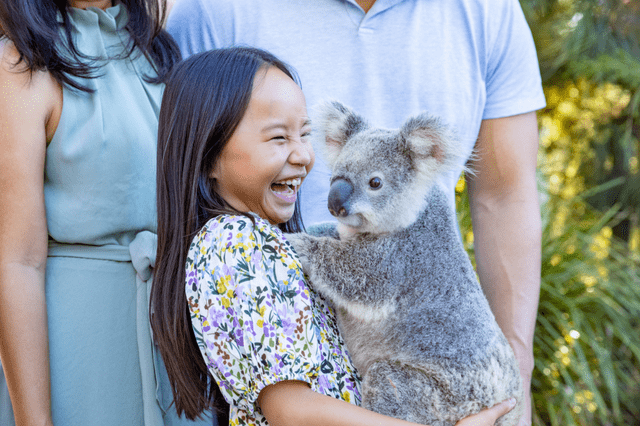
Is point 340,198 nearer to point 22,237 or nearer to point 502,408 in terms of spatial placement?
point 502,408

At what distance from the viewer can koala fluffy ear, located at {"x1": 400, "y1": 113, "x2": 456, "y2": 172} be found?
46.1 inches

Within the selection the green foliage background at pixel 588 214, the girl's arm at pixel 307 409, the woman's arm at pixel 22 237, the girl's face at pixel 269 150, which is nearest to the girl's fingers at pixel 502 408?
the girl's arm at pixel 307 409

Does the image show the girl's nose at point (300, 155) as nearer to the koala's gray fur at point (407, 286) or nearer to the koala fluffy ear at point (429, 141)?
the koala's gray fur at point (407, 286)

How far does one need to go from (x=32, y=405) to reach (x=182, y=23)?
3.72 ft

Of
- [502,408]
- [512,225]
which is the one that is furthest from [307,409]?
[512,225]

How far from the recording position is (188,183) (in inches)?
46.8

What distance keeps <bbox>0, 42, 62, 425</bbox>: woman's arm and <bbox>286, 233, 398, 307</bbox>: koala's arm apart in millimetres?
633

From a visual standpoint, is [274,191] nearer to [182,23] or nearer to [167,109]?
[167,109]

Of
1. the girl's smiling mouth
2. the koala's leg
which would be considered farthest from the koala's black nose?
the koala's leg

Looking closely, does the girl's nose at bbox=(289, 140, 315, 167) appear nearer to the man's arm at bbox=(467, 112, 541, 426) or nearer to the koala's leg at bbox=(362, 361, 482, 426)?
the koala's leg at bbox=(362, 361, 482, 426)

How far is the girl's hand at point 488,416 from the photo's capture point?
113 cm

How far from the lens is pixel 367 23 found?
152 centimetres

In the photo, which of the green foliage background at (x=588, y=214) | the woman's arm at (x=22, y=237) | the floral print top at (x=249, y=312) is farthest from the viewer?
the green foliage background at (x=588, y=214)

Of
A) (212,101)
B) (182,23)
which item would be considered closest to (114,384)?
(212,101)
